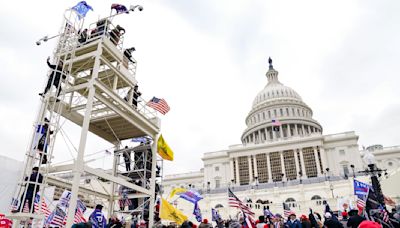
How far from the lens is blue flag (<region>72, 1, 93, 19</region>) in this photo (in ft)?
54.2

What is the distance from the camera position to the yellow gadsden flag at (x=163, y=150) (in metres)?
19.4

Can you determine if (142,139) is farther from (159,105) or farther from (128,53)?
(128,53)

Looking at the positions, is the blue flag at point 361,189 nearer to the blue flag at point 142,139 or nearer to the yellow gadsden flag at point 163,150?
the yellow gadsden flag at point 163,150

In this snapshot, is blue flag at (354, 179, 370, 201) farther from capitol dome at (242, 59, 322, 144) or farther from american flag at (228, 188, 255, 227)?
capitol dome at (242, 59, 322, 144)

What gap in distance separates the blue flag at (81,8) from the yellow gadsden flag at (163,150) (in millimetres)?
8505

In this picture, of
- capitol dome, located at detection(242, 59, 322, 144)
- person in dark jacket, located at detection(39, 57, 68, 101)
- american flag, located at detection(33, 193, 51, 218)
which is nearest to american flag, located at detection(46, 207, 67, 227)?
american flag, located at detection(33, 193, 51, 218)

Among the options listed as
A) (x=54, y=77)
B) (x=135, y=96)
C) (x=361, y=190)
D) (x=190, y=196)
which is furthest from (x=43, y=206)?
(x=361, y=190)

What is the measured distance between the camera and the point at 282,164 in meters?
66.8

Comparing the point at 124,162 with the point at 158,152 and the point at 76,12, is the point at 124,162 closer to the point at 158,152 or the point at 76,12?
the point at 158,152

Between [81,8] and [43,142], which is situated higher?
[81,8]

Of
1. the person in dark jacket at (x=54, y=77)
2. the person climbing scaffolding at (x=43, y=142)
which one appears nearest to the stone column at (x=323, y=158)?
the person in dark jacket at (x=54, y=77)

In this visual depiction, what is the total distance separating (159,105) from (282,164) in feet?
172

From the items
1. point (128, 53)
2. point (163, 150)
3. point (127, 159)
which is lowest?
point (127, 159)

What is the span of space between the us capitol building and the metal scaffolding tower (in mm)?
23046
